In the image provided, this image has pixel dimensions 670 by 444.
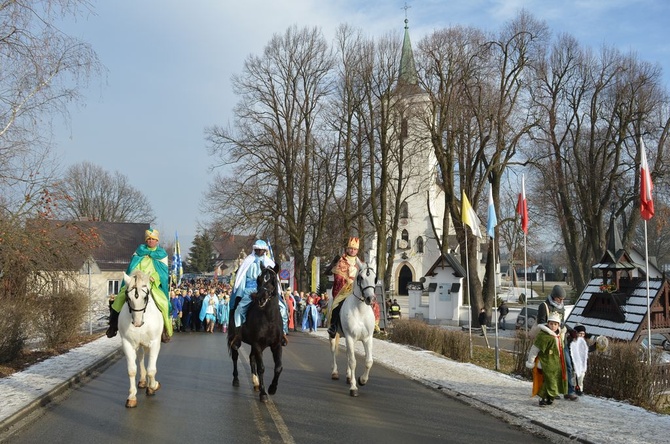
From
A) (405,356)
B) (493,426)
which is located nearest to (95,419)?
(493,426)

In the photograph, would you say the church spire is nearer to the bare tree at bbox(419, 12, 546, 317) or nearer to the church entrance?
the bare tree at bbox(419, 12, 546, 317)

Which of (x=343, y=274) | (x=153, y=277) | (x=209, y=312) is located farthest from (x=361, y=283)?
(x=209, y=312)

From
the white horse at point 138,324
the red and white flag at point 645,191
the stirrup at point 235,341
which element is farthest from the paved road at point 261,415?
the red and white flag at point 645,191

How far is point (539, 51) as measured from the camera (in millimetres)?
35125

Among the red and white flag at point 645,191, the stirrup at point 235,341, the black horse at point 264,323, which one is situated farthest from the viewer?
the red and white flag at point 645,191

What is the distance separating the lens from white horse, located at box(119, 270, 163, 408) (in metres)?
10.2

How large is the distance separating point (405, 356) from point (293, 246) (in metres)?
24.7

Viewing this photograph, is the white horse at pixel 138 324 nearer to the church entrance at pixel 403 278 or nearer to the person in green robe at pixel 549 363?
the person in green robe at pixel 549 363

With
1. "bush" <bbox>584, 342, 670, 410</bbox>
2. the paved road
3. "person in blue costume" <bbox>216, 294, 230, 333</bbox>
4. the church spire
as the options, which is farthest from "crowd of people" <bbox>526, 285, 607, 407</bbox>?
the church spire

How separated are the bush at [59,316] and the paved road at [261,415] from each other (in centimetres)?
584

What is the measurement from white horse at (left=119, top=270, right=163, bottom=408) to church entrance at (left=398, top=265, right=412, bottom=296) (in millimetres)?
62898

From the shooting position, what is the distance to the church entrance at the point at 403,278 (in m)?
73.1

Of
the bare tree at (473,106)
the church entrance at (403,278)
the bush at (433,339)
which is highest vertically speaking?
the bare tree at (473,106)

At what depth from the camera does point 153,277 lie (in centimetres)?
1119
